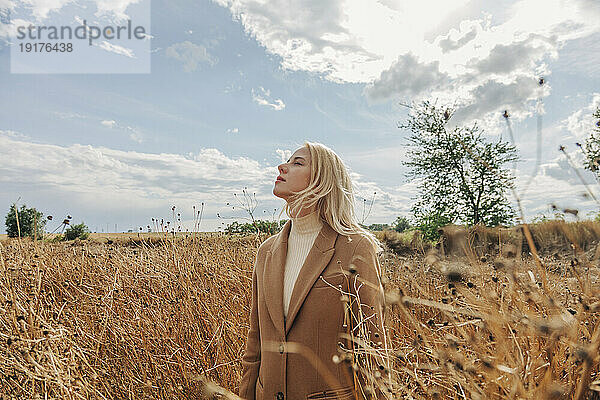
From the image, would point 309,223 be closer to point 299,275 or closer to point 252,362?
point 299,275

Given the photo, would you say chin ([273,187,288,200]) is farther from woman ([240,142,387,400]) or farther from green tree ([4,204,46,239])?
green tree ([4,204,46,239])

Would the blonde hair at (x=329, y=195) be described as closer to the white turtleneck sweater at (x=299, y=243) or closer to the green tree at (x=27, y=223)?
the white turtleneck sweater at (x=299, y=243)

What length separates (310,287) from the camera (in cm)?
206

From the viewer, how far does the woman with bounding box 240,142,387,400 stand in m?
1.97

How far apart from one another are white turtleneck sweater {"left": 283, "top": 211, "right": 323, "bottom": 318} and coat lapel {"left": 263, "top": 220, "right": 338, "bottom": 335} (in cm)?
3

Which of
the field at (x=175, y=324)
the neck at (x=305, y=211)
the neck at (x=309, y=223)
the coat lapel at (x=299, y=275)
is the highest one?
the neck at (x=305, y=211)

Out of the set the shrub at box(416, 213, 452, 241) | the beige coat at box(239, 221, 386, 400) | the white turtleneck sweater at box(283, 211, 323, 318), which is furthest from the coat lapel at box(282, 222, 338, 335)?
the shrub at box(416, 213, 452, 241)

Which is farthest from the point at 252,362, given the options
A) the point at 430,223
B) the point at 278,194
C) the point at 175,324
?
the point at 430,223

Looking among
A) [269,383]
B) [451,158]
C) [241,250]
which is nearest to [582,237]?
[451,158]

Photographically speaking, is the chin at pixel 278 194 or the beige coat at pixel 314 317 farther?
the chin at pixel 278 194

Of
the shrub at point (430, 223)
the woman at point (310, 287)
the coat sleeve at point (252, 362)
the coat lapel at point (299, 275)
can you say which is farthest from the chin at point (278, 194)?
the shrub at point (430, 223)

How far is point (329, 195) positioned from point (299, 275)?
0.49m

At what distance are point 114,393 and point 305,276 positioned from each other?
7.13ft

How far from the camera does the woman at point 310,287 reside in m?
1.97
